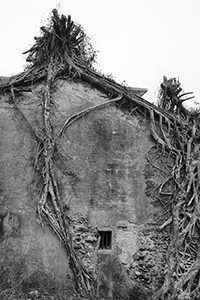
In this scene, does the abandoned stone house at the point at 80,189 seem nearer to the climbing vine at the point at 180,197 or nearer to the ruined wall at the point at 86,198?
the ruined wall at the point at 86,198

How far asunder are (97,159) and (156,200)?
1629mm

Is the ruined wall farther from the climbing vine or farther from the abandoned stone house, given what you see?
the climbing vine

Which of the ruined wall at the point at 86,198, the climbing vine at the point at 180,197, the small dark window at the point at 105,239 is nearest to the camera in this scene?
the climbing vine at the point at 180,197

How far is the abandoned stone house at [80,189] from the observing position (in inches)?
296

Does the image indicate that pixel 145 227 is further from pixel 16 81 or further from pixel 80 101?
pixel 16 81

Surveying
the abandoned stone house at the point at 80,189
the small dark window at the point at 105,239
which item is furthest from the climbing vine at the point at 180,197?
the small dark window at the point at 105,239

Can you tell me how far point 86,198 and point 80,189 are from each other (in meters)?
0.24

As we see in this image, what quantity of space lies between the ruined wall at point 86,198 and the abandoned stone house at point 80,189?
0.07 ft

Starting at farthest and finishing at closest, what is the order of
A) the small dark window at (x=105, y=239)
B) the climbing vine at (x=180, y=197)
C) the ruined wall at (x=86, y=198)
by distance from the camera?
the small dark window at (x=105, y=239) → the ruined wall at (x=86, y=198) → the climbing vine at (x=180, y=197)

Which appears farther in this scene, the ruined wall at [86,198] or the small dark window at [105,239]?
the small dark window at [105,239]

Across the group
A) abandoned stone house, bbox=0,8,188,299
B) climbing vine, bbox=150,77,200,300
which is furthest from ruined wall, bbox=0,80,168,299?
climbing vine, bbox=150,77,200,300

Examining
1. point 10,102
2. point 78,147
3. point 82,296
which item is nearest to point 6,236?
point 82,296

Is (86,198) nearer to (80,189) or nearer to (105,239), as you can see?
(80,189)

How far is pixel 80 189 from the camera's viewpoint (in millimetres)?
8188
